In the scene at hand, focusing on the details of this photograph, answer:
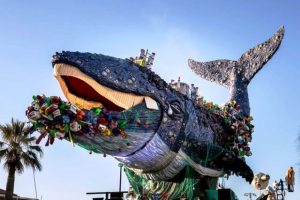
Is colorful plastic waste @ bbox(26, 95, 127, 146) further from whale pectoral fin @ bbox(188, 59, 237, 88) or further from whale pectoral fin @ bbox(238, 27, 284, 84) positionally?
whale pectoral fin @ bbox(188, 59, 237, 88)

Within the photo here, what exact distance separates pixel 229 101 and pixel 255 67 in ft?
5.33

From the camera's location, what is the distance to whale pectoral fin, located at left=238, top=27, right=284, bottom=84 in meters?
17.0

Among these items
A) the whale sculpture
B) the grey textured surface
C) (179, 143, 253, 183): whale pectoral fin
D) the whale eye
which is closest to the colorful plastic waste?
the whale sculpture

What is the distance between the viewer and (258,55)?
1748 cm

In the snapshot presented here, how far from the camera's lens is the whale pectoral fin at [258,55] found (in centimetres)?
1705

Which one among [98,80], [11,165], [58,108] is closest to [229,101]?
[98,80]

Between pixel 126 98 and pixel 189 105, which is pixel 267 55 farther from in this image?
pixel 126 98

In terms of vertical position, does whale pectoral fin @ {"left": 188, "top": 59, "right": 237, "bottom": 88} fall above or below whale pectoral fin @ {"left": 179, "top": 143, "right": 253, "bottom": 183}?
above

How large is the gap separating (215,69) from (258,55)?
2280 millimetres

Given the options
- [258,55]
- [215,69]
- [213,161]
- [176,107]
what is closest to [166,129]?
[176,107]

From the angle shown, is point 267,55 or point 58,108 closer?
point 58,108

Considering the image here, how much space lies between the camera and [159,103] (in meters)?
12.3

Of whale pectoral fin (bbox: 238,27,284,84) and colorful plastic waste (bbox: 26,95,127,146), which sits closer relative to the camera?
colorful plastic waste (bbox: 26,95,127,146)

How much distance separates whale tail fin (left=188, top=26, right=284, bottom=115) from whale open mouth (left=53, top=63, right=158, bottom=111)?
21.7 ft
